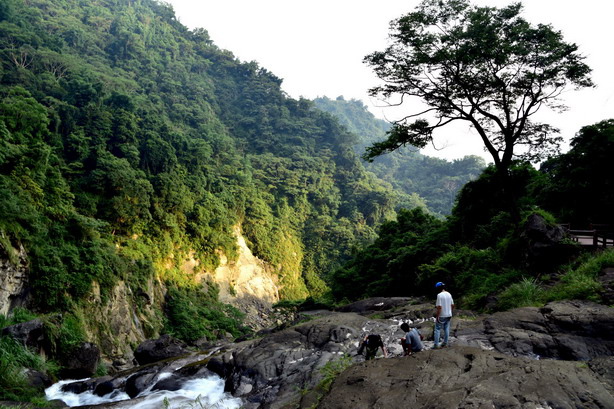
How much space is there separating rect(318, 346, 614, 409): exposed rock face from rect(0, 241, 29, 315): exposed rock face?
1701 cm

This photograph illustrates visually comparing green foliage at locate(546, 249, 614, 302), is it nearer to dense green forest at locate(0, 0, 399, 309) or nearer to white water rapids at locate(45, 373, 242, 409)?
white water rapids at locate(45, 373, 242, 409)

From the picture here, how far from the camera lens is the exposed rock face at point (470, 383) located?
5172mm

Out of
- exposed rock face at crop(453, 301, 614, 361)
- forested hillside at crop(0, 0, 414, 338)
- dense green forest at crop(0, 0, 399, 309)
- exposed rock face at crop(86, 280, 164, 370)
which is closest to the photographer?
exposed rock face at crop(453, 301, 614, 361)

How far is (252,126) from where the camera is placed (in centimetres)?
7594

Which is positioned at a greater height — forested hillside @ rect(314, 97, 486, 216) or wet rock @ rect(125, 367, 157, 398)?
forested hillside @ rect(314, 97, 486, 216)

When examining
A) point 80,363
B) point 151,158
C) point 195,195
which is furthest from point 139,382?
point 195,195

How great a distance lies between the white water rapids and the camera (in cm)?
944

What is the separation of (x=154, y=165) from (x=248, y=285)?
18.4m

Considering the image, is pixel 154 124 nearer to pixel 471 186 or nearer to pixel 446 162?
pixel 471 186

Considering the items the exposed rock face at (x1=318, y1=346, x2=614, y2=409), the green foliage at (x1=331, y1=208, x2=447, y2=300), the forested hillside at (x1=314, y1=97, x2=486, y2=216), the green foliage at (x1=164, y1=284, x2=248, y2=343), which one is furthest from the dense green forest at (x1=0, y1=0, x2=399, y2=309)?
the forested hillside at (x1=314, y1=97, x2=486, y2=216)

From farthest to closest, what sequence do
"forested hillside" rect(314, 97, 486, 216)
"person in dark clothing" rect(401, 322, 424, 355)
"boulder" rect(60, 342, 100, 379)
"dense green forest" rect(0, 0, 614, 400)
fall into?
"forested hillside" rect(314, 97, 486, 216) < "boulder" rect(60, 342, 100, 379) < "dense green forest" rect(0, 0, 614, 400) < "person in dark clothing" rect(401, 322, 424, 355)

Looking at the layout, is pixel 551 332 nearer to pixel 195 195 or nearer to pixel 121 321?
pixel 121 321

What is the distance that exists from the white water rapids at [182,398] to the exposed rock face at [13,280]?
6.91 m

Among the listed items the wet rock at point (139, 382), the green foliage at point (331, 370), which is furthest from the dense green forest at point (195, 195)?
the green foliage at point (331, 370)
